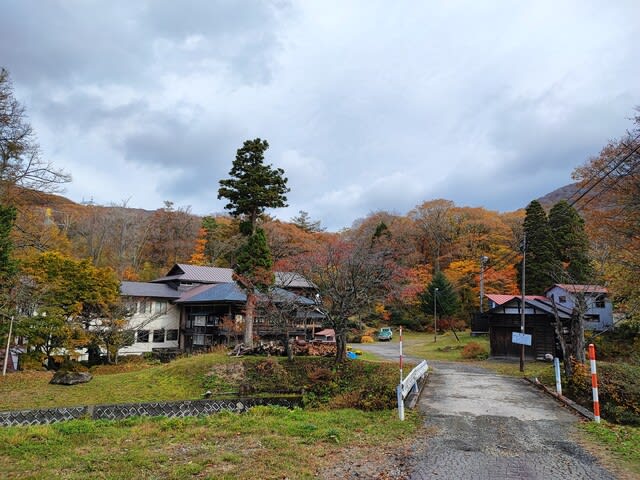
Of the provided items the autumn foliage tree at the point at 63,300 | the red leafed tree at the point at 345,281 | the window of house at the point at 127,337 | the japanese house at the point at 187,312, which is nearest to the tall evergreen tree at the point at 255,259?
the red leafed tree at the point at 345,281

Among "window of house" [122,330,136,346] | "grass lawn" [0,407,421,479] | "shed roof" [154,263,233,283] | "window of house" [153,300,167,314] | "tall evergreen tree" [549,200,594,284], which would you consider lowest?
"window of house" [122,330,136,346]

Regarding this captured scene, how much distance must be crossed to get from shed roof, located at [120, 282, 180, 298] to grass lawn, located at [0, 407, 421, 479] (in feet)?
81.6

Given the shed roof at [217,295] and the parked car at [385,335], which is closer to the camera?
the shed roof at [217,295]

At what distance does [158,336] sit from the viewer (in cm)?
3303

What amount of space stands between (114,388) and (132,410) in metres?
4.84

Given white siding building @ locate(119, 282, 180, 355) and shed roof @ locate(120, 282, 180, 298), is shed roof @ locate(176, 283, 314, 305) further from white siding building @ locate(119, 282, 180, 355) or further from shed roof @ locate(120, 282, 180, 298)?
white siding building @ locate(119, 282, 180, 355)

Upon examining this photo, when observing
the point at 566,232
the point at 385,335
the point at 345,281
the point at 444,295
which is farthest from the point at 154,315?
the point at 566,232

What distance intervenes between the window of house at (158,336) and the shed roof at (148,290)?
9.14 feet

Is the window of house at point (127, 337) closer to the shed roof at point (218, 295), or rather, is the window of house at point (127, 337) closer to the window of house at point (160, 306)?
the shed roof at point (218, 295)

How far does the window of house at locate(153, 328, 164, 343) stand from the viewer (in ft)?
108

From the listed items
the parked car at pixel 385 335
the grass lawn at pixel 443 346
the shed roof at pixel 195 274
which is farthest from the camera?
the parked car at pixel 385 335

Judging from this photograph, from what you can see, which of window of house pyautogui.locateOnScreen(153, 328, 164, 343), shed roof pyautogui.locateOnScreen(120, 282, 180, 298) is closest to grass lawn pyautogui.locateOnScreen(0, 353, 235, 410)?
shed roof pyautogui.locateOnScreen(120, 282, 180, 298)

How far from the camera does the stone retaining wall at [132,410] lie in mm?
10914

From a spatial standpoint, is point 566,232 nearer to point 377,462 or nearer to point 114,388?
point 114,388
